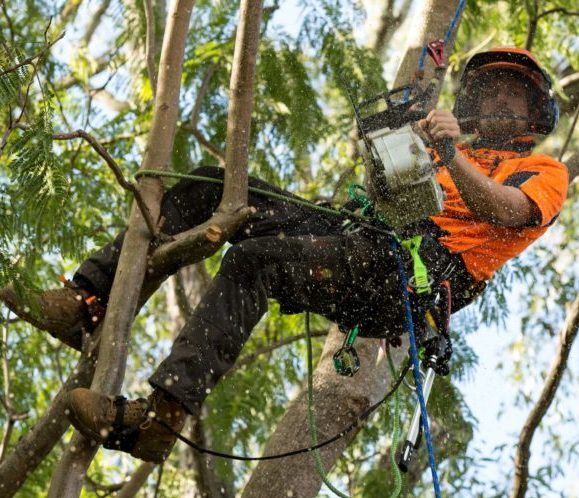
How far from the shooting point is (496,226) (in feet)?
12.9

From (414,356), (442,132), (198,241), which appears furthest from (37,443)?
(442,132)

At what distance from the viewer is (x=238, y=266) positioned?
3.61 m

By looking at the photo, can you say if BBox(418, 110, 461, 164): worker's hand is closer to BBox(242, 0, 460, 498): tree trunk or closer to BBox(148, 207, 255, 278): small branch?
BBox(148, 207, 255, 278): small branch

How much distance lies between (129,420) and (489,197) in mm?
1418

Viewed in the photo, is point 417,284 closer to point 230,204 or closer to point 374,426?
point 230,204

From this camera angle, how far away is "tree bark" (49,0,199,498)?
10.5 feet

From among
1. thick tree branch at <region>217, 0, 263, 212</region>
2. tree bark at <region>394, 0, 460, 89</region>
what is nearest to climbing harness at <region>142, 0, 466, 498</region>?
thick tree branch at <region>217, 0, 263, 212</region>

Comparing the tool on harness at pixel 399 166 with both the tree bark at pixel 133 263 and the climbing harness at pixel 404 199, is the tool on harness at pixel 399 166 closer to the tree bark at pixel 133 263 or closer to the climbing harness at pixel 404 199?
the climbing harness at pixel 404 199

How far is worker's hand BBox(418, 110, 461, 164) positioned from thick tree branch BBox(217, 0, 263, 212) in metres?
0.60

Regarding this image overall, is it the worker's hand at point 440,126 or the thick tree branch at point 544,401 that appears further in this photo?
the thick tree branch at point 544,401

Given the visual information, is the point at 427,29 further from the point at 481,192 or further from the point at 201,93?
the point at 481,192

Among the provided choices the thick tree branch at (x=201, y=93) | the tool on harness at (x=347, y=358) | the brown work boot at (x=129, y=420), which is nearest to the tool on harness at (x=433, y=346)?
the tool on harness at (x=347, y=358)

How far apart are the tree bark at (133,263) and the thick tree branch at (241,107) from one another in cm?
34

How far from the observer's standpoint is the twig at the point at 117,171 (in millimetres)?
3330
